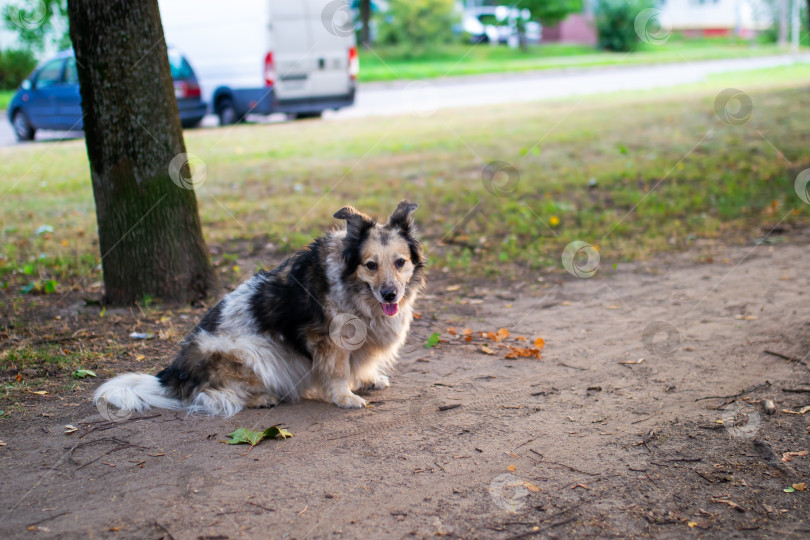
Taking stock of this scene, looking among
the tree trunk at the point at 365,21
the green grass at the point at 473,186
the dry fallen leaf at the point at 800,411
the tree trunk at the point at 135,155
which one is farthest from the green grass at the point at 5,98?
the dry fallen leaf at the point at 800,411

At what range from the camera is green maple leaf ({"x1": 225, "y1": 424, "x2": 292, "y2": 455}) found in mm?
3979

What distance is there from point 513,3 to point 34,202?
3368 cm

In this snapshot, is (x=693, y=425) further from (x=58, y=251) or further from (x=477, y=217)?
(x=58, y=251)

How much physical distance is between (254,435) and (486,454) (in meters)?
1.38

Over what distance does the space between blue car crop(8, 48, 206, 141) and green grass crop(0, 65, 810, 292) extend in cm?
69

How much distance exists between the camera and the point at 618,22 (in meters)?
35.4

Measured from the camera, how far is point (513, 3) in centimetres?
3816

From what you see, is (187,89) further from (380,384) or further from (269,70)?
(380,384)

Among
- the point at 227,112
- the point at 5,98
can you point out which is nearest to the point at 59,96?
the point at 227,112

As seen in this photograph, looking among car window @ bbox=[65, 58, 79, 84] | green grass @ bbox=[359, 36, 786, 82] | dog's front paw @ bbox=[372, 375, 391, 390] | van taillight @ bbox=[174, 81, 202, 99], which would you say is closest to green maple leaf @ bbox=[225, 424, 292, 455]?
dog's front paw @ bbox=[372, 375, 391, 390]

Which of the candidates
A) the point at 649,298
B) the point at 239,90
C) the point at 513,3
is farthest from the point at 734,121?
the point at 513,3

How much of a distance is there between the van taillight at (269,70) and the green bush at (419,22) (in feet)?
60.4

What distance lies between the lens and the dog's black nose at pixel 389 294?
14.1 feet

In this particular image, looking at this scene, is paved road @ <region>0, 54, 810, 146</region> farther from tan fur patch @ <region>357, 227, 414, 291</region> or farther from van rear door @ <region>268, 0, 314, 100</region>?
tan fur patch @ <region>357, 227, 414, 291</region>
